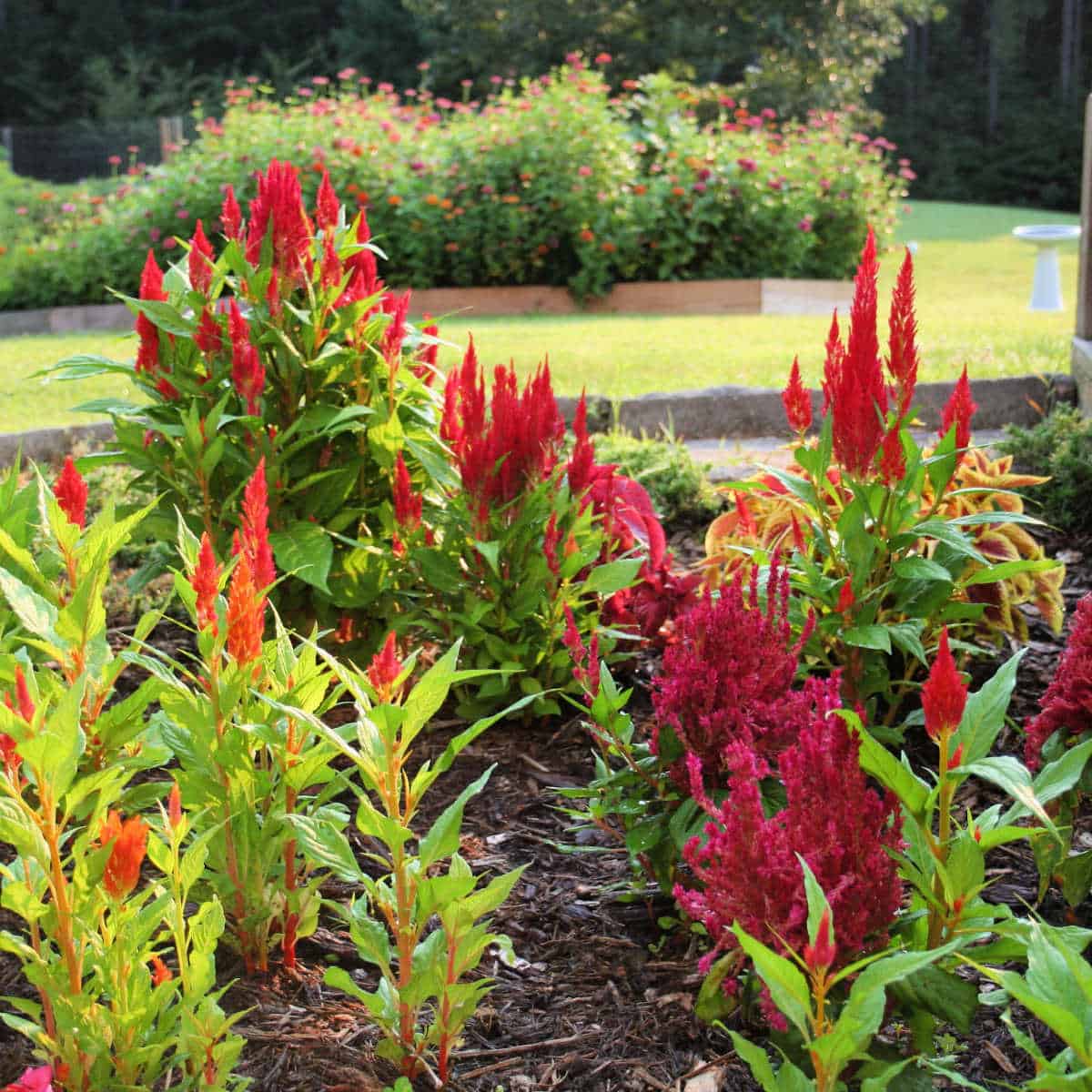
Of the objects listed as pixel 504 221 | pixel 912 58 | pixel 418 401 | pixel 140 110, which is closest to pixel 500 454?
pixel 418 401

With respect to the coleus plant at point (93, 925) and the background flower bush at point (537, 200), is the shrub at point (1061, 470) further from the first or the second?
the background flower bush at point (537, 200)

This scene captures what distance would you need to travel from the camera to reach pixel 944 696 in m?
1.66

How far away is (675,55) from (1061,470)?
22.7m

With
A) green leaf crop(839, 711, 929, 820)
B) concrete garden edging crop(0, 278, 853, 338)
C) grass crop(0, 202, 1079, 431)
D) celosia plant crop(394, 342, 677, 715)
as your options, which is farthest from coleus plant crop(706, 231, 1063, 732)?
concrete garden edging crop(0, 278, 853, 338)

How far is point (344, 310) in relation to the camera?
3188 mm

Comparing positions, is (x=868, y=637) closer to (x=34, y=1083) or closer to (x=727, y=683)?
(x=727, y=683)

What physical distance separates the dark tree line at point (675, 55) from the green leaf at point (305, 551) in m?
21.2

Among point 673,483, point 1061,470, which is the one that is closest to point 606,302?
point 673,483

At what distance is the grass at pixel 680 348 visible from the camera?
6.84 metres

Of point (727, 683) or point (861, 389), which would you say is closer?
point (727, 683)

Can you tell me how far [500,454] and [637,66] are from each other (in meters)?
24.3

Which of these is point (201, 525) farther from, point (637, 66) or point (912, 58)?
point (912, 58)

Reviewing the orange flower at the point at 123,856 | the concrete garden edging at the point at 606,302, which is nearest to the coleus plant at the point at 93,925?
the orange flower at the point at 123,856

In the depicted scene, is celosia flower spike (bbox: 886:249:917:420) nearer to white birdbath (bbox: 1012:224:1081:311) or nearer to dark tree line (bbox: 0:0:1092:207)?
white birdbath (bbox: 1012:224:1081:311)
